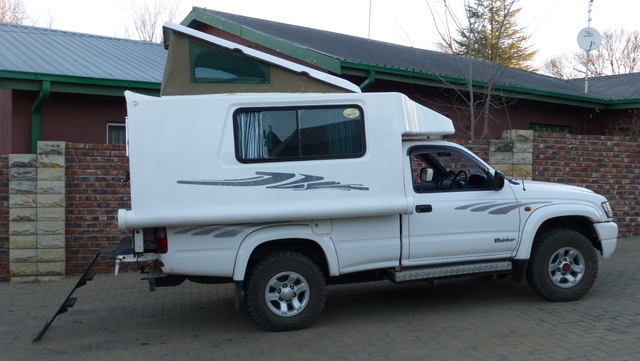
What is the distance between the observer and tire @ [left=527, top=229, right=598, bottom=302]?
23.6 feet

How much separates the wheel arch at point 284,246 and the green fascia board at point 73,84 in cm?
620

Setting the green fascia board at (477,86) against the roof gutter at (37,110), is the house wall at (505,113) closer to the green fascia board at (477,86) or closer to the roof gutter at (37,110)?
the green fascia board at (477,86)

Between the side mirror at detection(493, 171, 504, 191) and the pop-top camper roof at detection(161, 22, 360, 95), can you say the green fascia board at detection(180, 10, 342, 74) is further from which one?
the side mirror at detection(493, 171, 504, 191)

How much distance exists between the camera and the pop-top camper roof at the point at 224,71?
6523 millimetres

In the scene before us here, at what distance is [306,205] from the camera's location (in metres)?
6.32

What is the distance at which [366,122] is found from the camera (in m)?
6.55

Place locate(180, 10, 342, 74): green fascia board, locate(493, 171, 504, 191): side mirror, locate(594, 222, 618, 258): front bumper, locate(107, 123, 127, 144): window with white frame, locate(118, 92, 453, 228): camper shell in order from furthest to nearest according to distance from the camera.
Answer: locate(107, 123, 127, 144): window with white frame, locate(180, 10, 342, 74): green fascia board, locate(594, 222, 618, 258): front bumper, locate(493, 171, 504, 191): side mirror, locate(118, 92, 453, 228): camper shell

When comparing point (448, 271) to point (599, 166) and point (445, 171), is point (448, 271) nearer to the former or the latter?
point (445, 171)

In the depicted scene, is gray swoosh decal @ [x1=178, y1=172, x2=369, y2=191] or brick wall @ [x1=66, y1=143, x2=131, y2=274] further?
brick wall @ [x1=66, y1=143, x2=131, y2=274]

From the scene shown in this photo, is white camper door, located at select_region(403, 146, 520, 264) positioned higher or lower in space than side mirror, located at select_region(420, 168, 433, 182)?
lower

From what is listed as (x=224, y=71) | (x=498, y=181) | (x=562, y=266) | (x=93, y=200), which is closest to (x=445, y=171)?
(x=498, y=181)

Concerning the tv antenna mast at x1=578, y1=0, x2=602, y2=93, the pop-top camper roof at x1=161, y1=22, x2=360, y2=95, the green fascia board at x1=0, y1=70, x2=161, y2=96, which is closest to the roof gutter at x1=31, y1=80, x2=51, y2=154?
the green fascia board at x1=0, y1=70, x2=161, y2=96

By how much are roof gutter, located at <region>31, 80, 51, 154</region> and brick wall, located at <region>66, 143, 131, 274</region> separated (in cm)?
223

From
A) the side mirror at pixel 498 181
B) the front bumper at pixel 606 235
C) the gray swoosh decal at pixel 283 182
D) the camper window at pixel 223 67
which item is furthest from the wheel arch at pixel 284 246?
the front bumper at pixel 606 235
